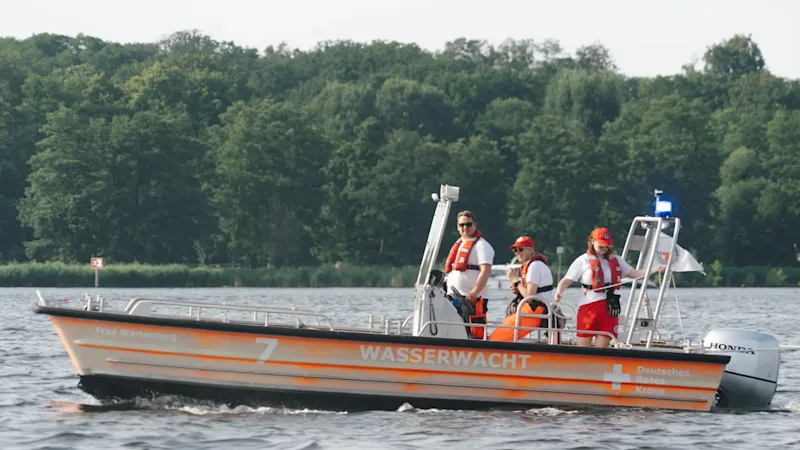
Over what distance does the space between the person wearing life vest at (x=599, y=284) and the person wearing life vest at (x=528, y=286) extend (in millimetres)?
184

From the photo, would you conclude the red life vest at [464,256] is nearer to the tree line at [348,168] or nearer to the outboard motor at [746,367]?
the outboard motor at [746,367]

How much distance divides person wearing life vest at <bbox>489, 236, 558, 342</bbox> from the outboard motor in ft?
7.06

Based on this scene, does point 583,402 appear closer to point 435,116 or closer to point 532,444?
point 532,444

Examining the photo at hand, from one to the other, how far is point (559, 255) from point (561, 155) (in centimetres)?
950

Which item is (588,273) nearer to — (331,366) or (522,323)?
(522,323)

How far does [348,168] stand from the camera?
93125 mm

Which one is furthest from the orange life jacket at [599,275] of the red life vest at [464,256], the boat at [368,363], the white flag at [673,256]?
the red life vest at [464,256]

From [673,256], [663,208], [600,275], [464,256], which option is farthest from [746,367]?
[464,256]

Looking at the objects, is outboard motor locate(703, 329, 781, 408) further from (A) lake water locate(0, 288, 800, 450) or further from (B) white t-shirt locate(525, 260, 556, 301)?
(B) white t-shirt locate(525, 260, 556, 301)

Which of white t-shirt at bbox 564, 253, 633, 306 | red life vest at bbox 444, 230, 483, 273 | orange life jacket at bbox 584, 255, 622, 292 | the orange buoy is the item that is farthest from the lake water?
red life vest at bbox 444, 230, 483, 273

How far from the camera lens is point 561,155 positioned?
92.4 meters

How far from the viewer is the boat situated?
15.4 metres

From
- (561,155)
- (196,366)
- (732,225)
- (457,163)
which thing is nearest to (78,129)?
(457,163)

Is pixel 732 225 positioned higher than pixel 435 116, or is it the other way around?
pixel 435 116
